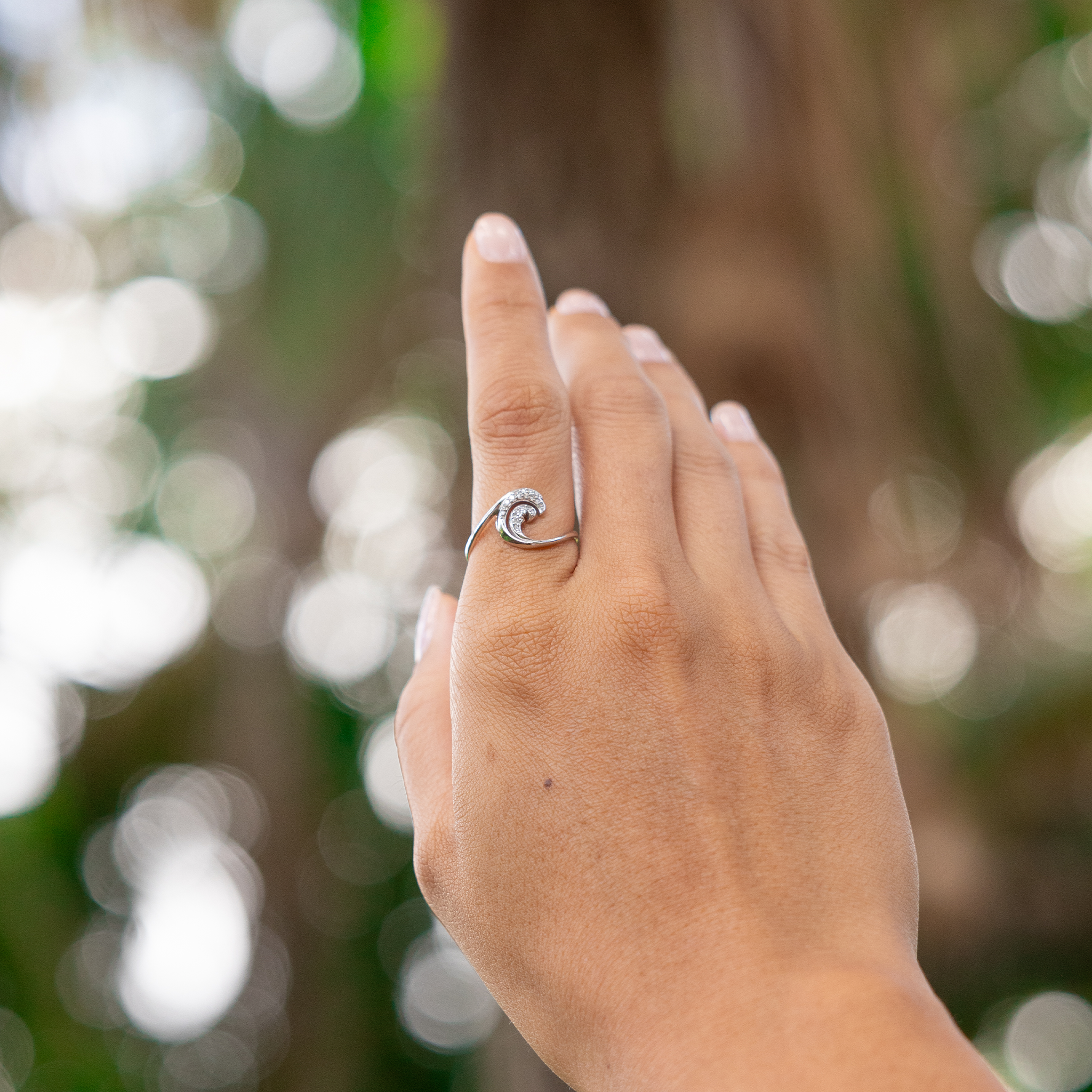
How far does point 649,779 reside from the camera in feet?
2.72

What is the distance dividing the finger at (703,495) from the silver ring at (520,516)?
15 centimetres

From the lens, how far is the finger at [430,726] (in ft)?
3.04

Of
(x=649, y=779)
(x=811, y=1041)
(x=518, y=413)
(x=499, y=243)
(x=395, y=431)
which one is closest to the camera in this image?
A: (x=811, y=1041)

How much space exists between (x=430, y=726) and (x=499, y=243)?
55 cm

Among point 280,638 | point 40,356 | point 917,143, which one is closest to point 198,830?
point 280,638

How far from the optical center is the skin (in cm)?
72

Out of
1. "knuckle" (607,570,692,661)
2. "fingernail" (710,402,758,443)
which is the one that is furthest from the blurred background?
"knuckle" (607,570,692,661)

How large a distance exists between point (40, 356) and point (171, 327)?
0.60 metres

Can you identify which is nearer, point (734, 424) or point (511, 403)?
point (511, 403)

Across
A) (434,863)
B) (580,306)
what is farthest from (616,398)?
(434,863)

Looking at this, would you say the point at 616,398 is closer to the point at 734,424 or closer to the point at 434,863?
the point at 734,424

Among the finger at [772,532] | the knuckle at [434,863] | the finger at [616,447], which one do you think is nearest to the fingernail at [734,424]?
the finger at [772,532]

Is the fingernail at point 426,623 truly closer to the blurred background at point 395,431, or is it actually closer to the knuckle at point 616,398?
the knuckle at point 616,398

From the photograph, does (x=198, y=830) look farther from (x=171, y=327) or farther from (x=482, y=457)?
(x=482, y=457)
